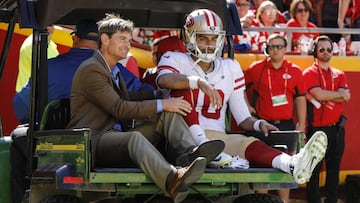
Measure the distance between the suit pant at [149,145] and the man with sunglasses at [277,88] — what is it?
138 inches

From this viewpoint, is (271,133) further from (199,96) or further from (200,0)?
(200,0)

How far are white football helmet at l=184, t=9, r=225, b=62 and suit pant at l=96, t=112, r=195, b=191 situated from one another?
74cm

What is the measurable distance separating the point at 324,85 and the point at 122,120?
421 cm

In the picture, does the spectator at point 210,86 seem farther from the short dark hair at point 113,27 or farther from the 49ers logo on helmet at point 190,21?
the short dark hair at point 113,27

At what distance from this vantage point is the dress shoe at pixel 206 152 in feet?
21.5

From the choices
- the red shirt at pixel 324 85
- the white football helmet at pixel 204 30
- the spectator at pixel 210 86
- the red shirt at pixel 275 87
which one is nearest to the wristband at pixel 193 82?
the spectator at pixel 210 86

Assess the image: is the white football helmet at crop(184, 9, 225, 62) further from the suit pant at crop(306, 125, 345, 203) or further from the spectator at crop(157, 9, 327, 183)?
the suit pant at crop(306, 125, 345, 203)

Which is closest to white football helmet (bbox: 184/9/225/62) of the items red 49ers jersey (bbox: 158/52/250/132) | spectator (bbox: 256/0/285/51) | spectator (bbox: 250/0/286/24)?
red 49ers jersey (bbox: 158/52/250/132)

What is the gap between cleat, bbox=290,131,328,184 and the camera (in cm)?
644

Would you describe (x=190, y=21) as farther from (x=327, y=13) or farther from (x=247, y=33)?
(x=327, y=13)

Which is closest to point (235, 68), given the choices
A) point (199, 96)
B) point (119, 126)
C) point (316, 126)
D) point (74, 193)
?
point (199, 96)

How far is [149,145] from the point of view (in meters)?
6.58

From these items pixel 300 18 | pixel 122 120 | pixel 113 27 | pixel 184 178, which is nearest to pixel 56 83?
pixel 122 120

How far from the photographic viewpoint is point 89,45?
26.9 ft
